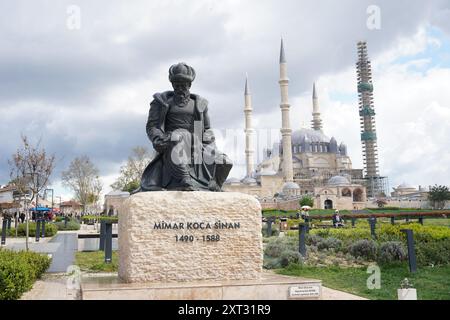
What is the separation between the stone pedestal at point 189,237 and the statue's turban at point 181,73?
194 cm

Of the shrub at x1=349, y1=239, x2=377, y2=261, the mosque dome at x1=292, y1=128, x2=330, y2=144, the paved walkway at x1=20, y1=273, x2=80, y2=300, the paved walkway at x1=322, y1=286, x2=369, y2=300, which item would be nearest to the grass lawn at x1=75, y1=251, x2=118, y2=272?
the paved walkway at x1=20, y1=273, x2=80, y2=300

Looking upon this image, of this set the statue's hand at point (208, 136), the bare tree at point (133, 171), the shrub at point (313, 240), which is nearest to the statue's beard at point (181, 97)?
the statue's hand at point (208, 136)

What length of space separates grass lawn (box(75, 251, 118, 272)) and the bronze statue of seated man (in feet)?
12.9

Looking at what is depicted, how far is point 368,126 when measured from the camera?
262 feet

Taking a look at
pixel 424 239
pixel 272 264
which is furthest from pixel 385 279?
pixel 424 239

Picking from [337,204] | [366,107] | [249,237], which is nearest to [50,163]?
[249,237]

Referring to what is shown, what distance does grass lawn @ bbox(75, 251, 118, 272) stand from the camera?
10341mm

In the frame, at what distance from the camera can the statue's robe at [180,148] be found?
7.13 meters

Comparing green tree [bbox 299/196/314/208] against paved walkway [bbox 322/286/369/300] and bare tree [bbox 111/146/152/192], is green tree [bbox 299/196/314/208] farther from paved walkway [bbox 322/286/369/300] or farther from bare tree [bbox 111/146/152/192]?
paved walkway [bbox 322/286/369/300]

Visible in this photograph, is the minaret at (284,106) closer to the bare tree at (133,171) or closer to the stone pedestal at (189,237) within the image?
the bare tree at (133,171)

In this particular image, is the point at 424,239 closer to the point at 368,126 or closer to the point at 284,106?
the point at 284,106

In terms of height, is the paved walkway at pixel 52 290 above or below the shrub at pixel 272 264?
above

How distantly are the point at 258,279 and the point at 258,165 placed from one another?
81.2 metres

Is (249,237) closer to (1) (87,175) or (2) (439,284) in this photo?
(2) (439,284)
